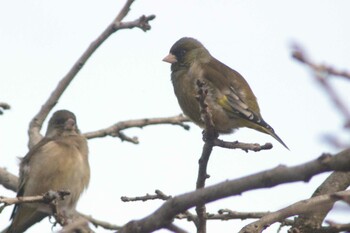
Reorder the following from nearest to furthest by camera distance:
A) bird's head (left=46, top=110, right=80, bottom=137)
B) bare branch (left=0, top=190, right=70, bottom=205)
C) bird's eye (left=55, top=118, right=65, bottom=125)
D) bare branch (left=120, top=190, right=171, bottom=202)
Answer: bare branch (left=0, top=190, right=70, bottom=205) → bare branch (left=120, top=190, right=171, bottom=202) → bird's head (left=46, top=110, right=80, bottom=137) → bird's eye (left=55, top=118, right=65, bottom=125)

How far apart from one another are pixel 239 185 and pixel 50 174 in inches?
187

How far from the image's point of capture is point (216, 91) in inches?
290

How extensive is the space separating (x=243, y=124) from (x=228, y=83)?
55cm

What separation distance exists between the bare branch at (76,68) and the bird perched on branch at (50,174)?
7.2 inches

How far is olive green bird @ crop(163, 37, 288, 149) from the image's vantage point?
7.18 metres

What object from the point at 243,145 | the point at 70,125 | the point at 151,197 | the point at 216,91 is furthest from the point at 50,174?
the point at 243,145

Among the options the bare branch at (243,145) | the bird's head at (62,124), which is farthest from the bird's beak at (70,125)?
the bare branch at (243,145)

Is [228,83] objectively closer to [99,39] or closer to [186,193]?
[99,39]

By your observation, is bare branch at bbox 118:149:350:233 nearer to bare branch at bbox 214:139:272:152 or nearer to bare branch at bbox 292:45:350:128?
bare branch at bbox 292:45:350:128

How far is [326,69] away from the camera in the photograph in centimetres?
220

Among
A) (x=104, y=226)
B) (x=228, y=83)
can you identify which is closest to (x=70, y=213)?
(x=104, y=226)

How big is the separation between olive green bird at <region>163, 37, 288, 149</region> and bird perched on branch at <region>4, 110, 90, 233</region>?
1218 millimetres

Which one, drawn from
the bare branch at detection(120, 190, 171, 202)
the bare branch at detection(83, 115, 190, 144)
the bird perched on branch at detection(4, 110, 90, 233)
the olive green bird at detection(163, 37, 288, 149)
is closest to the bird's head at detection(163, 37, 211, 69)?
the olive green bird at detection(163, 37, 288, 149)

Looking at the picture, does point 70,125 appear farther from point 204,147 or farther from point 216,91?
point 204,147
